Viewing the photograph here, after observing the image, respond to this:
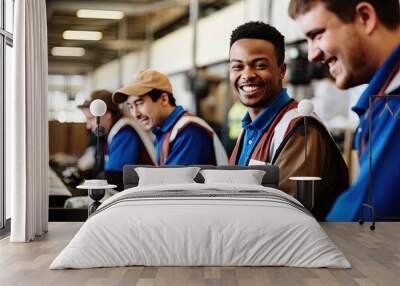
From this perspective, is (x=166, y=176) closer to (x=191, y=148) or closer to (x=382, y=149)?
(x=191, y=148)

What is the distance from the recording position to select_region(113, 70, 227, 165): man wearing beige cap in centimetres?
713

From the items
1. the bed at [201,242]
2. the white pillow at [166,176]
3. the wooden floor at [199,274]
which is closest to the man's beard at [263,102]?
the white pillow at [166,176]

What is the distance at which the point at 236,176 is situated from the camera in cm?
634

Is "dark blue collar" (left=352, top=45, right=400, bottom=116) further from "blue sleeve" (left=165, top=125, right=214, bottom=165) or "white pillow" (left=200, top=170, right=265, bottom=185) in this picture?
"blue sleeve" (left=165, top=125, right=214, bottom=165)

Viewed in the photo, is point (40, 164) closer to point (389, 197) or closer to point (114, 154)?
point (114, 154)

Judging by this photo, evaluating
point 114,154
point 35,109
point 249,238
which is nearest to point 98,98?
point 114,154

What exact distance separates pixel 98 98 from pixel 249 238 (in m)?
3.54

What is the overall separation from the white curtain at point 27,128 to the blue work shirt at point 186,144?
5.18 ft

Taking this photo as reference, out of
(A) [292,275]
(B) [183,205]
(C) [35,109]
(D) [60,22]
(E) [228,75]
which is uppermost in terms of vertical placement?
(D) [60,22]

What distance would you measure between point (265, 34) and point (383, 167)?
2.10 m

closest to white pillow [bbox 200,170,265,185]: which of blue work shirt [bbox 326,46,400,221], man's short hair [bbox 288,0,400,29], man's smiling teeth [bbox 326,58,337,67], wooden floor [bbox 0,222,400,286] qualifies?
blue work shirt [bbox 326,46,400,221]

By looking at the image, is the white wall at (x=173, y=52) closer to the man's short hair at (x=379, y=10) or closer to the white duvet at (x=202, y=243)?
the man's short hair at (x=379, y=10)

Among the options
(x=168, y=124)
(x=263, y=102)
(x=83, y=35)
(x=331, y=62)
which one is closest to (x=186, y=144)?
(x=168, y=124)

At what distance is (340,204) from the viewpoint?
22.8 feet
